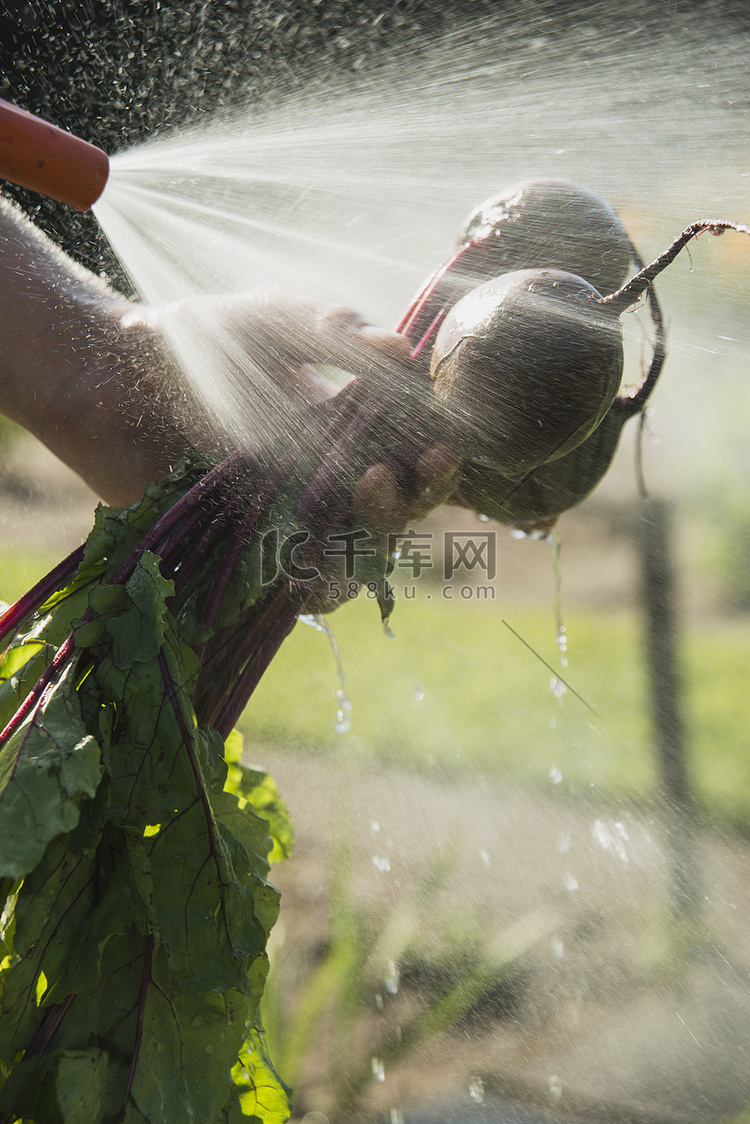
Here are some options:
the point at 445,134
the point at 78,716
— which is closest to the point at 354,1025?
the point at 78,716

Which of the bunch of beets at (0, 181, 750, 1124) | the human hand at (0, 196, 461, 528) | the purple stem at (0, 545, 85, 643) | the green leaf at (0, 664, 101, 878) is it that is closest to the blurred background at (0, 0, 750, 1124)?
the bunch of beets at (0, 181, 750, 1124)

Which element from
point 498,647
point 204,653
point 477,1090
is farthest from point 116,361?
point 498,647

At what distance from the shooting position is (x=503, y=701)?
11.3 ft

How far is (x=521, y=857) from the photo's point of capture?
2.87 metres

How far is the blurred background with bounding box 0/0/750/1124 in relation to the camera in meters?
1.52

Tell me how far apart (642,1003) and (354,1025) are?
909 millimetres

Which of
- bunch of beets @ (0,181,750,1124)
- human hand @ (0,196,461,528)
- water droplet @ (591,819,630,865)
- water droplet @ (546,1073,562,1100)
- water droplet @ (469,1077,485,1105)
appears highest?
human hand @ (0,196,461,528)

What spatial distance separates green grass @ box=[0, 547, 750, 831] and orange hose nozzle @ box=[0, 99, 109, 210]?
2.15 meters

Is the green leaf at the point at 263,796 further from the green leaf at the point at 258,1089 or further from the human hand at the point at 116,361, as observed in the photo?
the human hand at the point at 116,361

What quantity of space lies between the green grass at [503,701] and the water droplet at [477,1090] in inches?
42.2

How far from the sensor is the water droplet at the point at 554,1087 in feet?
7.39

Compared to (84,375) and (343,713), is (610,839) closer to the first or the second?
(343,713)

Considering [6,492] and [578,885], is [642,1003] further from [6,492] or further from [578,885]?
[6,492]

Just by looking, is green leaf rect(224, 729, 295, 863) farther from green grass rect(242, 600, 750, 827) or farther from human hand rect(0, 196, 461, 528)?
green grass rect(242, 600, 750, 827)
